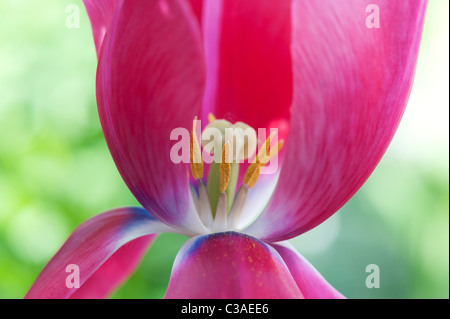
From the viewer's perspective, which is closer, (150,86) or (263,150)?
(150,86)

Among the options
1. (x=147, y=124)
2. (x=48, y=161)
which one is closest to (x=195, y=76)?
(x=147, y=124)

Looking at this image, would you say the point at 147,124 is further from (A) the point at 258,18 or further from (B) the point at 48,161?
(B) the point at 48,161

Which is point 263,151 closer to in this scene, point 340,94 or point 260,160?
point 260,160

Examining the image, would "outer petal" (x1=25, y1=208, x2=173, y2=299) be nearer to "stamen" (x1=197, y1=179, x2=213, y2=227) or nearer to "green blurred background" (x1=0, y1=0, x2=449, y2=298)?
"stamen" (x1=197, y1=179, x2=213, y2=227)

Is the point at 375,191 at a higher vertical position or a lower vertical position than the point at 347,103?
lower

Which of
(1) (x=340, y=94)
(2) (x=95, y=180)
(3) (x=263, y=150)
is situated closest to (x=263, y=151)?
(3) (x=263, y=150)

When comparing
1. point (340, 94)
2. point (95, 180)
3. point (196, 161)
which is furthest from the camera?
point (95, 180)

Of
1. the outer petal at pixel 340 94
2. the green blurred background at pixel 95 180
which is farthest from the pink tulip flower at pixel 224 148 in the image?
the green blurred background at pixel 95 180

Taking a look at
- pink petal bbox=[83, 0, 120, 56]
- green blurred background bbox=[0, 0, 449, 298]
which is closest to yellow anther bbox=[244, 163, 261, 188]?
pink petal bbox=[83, 0, 120, 56]

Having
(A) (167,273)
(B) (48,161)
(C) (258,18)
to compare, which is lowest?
(A) (167,273)
